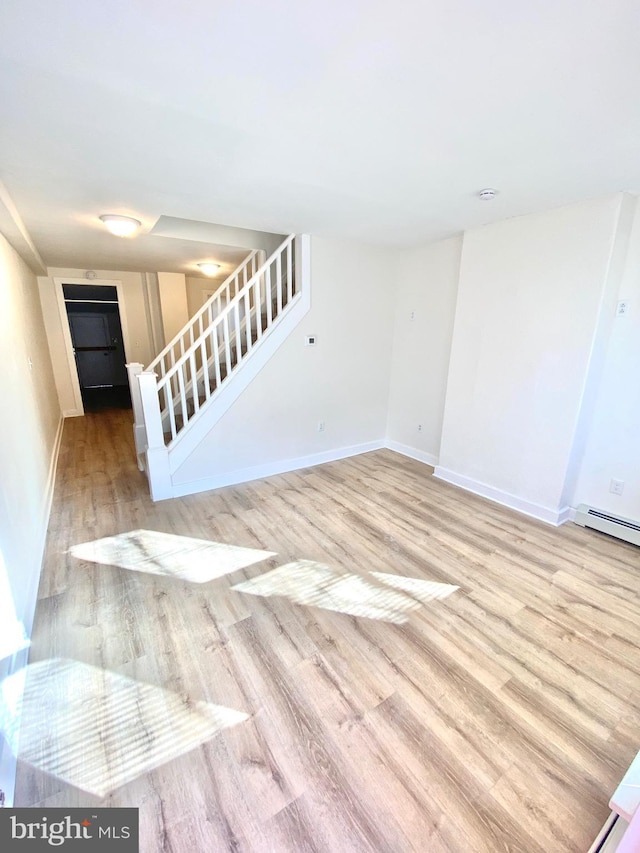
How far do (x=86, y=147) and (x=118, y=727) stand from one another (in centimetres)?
266

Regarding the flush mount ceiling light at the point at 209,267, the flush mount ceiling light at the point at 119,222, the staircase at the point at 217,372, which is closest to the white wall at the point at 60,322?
the flush mount ceiling light at the point at 209,267

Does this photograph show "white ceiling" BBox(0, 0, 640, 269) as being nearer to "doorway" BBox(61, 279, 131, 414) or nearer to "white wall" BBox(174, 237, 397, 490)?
"white wall" BBox(174, 237, 397, 490)

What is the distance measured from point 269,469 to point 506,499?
92.3 inches

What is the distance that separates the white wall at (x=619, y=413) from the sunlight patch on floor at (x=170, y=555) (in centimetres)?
266

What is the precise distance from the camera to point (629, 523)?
2742 millimetres

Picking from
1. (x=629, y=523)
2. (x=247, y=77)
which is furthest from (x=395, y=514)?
(x=247, y=77)

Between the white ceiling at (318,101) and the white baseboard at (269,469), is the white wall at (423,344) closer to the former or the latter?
the white baseboard at (269,469)

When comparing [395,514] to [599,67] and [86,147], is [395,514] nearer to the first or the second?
[599,67]

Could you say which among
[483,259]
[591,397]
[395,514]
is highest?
[483,259]

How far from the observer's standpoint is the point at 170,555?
8.18 feet

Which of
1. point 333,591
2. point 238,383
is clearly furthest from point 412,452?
point 333,591

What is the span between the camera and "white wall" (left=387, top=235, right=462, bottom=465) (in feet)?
12.4

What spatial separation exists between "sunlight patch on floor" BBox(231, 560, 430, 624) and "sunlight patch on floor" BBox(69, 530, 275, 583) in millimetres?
227

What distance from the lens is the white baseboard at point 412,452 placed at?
4176 millimetres
